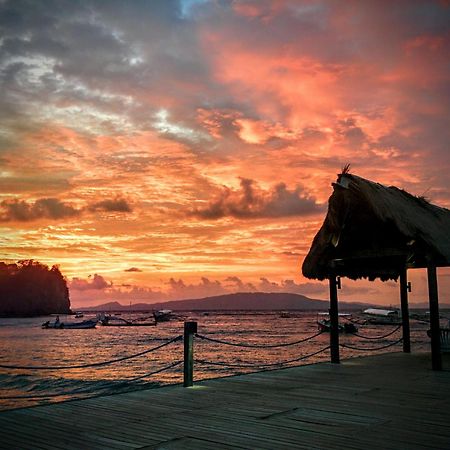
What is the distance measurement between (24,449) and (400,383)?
305 inches

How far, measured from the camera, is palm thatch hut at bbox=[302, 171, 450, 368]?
1172 centimetres

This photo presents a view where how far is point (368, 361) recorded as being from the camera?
1394 cm

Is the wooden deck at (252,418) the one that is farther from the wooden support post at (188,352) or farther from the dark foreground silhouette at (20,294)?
the dark foreground silhouette at (20,294)

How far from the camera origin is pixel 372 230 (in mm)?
13211

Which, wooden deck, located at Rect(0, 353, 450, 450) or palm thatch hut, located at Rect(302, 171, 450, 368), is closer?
wooden deck, located at Rect(0, 353, 450, 450)

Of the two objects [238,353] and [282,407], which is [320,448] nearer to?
[282,407]

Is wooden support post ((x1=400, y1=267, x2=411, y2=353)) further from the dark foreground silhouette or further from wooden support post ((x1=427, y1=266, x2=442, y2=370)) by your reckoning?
the dark foreground silhouette

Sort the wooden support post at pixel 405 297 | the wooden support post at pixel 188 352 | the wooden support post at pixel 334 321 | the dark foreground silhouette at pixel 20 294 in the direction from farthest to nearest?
the dark foreground silhouette at pixel 20 294
the wooden support post at pixel 405 297
the wooden support post at pixel 334 321
the wooden support post at pixel 188 352

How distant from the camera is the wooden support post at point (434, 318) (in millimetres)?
12055

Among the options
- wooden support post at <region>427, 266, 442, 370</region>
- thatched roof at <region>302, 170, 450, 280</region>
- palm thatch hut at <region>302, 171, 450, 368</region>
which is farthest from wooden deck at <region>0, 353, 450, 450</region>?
thatched roof at <region>302, 170, 450, 280</region>

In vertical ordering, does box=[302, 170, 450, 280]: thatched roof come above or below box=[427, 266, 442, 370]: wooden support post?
above

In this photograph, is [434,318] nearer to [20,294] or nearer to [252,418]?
[252,418]

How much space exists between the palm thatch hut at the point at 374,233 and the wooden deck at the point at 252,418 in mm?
3250

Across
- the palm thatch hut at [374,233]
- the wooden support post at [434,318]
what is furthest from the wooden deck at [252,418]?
the palm thatch hut at [374,233]
